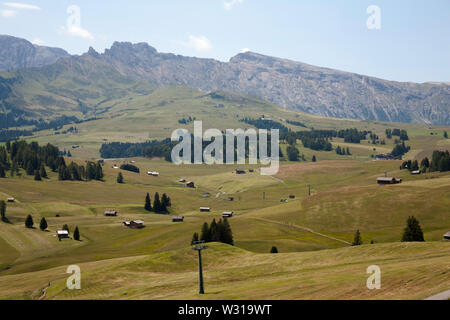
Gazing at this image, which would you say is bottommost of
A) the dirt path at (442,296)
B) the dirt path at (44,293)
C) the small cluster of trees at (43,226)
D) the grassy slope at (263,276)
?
the small cluster of trees at (43,226)

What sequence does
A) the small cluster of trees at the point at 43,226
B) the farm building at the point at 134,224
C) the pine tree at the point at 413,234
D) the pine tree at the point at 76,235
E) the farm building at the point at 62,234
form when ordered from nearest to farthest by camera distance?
the pine tree at the point at 413,234
the farm building at the point at 62,234
the pine tree at the point at 76,235
the small cluster of trees at the point at 43,226
the farm building at the point at 134,224

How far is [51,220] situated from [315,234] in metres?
87.1

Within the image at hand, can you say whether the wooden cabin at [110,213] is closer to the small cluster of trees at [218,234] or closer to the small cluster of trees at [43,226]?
the small cluster of trees at [43,226]

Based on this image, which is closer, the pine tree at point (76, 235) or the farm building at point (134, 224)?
the pine tree at point (76, 235)

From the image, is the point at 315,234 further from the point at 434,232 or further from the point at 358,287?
the point at 358,287

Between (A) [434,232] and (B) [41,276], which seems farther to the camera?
(A) [434,232]

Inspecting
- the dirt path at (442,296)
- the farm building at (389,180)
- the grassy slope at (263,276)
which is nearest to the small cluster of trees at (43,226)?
the grassy slope at (263,276)

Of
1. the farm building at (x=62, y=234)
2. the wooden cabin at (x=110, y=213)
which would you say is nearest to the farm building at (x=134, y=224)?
the wooden cabin at (x=110, y=213)

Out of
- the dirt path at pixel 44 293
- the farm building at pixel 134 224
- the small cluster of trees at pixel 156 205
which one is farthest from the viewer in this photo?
the small cluster of trees at pixel 156 205

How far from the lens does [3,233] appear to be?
12662cm

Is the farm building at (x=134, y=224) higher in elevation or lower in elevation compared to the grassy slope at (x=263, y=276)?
lower

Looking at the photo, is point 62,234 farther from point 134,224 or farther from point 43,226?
point 134,224

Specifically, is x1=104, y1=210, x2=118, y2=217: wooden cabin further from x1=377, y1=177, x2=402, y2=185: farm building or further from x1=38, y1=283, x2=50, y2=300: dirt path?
x1=377, y1=177, x2=402, y2=185: farm building
